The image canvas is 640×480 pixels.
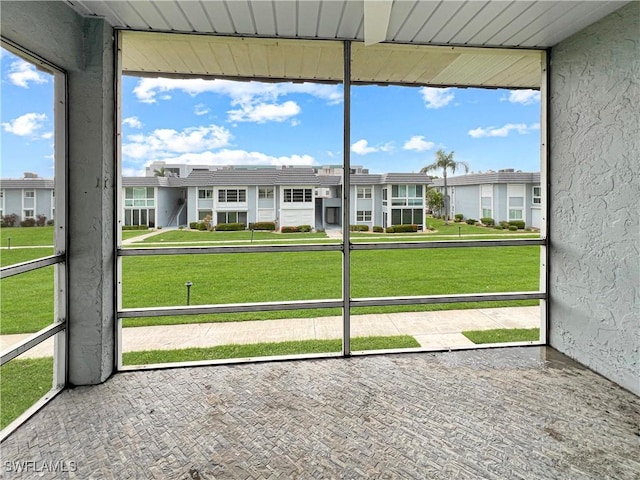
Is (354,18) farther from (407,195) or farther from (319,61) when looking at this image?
(407,195)

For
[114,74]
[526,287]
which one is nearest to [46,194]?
[114,74]

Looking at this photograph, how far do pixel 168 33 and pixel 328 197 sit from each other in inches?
67.1

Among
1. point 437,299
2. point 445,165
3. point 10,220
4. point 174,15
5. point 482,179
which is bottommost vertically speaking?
point 437,299

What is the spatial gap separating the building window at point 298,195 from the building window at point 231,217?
413 mm

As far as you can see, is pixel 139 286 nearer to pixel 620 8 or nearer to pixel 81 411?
pixel 81 411

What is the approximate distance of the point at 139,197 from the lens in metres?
2.90

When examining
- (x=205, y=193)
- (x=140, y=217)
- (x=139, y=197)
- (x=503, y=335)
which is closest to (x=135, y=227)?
(x=140, y=217)

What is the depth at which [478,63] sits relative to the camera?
10.2ft

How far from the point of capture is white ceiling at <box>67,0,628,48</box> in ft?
7.26

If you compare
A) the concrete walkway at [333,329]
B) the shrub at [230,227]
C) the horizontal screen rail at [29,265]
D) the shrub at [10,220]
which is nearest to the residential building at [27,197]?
the shrub at [10,220]

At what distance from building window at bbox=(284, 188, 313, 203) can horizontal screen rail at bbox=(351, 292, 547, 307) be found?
38.6 inches

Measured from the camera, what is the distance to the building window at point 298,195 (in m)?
3.17

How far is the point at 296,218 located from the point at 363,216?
1.94ft

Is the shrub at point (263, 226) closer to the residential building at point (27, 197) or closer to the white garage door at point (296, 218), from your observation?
the white garage door at point (296, 218)
